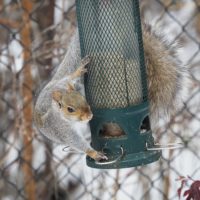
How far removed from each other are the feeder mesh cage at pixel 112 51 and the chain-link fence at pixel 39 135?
2.61 ft

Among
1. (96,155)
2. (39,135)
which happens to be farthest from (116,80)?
(39,135)

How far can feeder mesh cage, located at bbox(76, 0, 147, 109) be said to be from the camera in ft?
5.56

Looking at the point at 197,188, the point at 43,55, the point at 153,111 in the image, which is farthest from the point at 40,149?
the point at 197,188

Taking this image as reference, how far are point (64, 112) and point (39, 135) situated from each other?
1.27 meters

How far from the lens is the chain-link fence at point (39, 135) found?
265cm

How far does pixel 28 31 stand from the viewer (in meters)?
2.69

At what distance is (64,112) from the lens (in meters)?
1.58

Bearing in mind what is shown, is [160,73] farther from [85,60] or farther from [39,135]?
[39,135]

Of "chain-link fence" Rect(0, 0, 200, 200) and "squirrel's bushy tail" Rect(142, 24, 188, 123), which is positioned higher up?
"squirrel's bushy tail" Rect(142, 24, 188, 123)

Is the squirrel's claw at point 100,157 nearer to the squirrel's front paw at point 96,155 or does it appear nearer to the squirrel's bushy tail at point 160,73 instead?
the squirrel's front paw at point 96,155

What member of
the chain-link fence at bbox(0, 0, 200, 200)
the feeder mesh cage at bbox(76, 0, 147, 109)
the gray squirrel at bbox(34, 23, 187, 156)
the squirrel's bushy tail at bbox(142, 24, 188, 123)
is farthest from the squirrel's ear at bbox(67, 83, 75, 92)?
the chain-link fence at bbox(0, 0, 200, 200)

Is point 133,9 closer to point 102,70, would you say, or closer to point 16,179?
point 102,70

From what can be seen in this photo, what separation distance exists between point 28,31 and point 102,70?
1.04m

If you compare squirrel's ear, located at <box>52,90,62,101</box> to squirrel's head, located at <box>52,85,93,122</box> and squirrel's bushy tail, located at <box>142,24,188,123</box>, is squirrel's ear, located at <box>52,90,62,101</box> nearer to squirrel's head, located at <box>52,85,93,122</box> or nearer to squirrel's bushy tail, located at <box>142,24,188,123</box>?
squirrel's head, located at <box>52,85,93,122</box>
